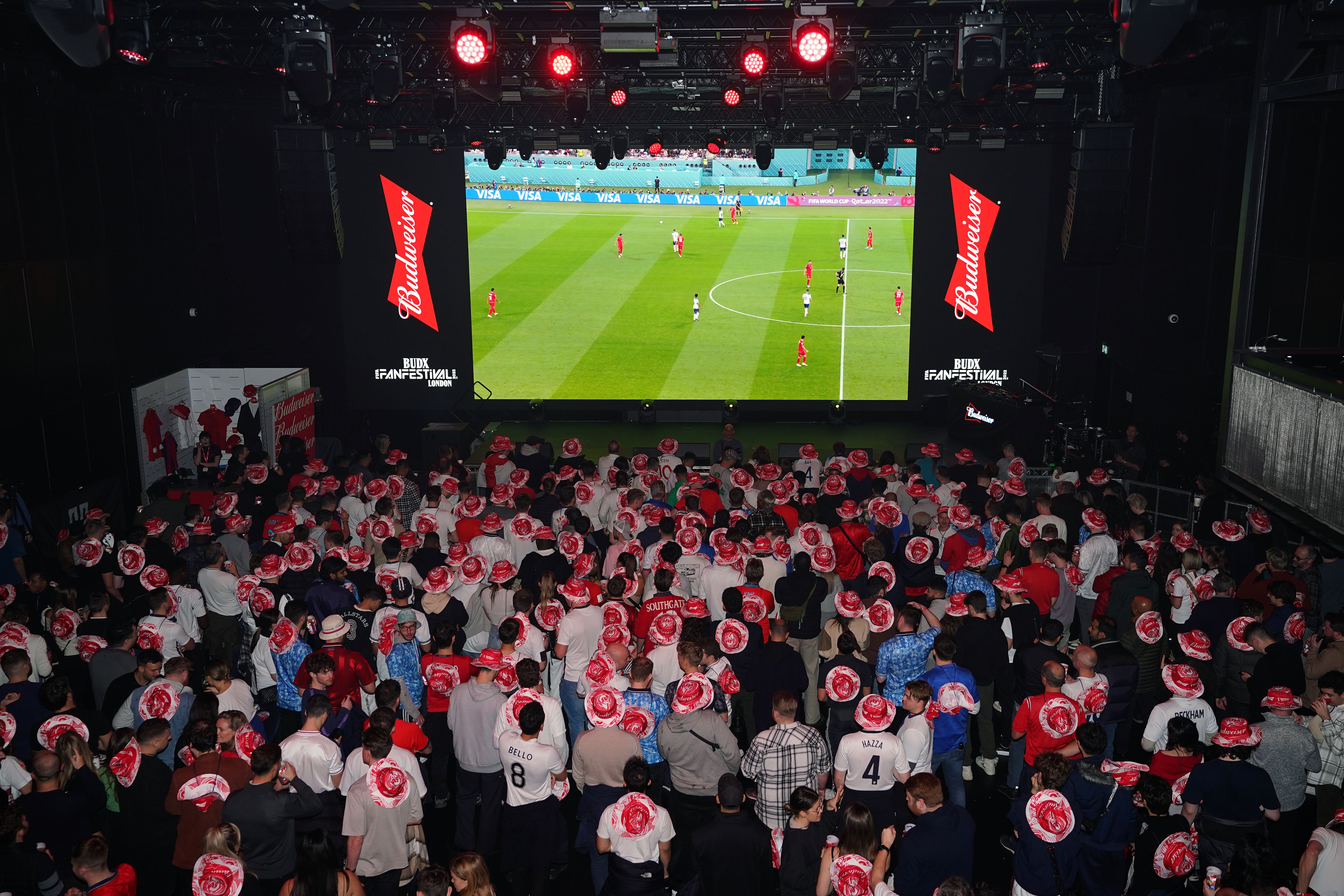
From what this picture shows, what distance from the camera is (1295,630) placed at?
320 inches

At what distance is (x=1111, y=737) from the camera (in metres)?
8.38

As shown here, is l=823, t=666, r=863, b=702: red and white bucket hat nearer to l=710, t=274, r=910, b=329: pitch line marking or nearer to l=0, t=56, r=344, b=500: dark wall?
l=0, t=56, r=344, b=500: dark wall

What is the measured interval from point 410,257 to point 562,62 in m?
11.5

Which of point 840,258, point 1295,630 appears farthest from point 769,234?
point 1295,630

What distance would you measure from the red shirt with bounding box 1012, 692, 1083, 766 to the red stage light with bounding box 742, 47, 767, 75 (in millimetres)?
7148

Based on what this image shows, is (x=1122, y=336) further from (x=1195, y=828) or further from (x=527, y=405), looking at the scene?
(x=1195, y=828)

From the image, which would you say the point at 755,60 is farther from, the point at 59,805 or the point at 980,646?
the point at 59,805

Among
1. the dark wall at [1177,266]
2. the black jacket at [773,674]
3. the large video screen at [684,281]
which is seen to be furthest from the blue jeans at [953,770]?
Result: the large video screen at [684,281]

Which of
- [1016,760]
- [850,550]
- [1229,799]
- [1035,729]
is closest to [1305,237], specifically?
[850,550]

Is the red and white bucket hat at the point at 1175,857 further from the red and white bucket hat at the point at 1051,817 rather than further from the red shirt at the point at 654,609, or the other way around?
the red shirt at the point at 654,609

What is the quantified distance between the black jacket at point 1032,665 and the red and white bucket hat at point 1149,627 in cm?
76

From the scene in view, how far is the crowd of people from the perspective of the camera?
19.1 feet

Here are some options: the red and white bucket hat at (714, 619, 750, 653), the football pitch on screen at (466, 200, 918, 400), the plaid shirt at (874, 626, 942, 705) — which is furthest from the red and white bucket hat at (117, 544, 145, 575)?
the football pitch on screen at (466, 200, 918, 400)

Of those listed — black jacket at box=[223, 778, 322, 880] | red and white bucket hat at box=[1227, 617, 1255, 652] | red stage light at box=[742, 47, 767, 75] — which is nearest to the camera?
black jacket at box=[223, 778, 322, 880]
